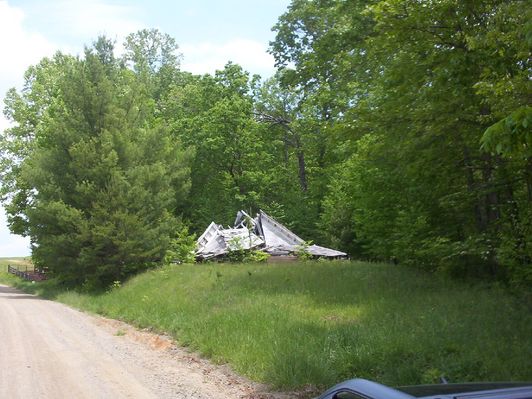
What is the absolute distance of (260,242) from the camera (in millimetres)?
33938

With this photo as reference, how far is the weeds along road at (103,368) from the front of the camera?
9.33 metres

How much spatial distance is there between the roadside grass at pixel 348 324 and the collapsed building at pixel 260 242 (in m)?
11.8

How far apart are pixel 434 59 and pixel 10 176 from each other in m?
45.5

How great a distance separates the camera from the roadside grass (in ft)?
28.8

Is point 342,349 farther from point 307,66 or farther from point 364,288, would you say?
point 307,66

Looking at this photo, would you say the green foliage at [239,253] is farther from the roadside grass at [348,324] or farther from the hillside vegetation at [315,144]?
the roadside grass at [348,324]

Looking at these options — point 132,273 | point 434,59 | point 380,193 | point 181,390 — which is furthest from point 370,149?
point 132,273

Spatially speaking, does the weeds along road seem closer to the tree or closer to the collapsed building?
the tree

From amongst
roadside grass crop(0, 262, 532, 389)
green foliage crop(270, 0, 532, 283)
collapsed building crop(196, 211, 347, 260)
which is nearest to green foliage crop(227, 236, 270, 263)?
collapsed building crop(196, 211, 347, 260)

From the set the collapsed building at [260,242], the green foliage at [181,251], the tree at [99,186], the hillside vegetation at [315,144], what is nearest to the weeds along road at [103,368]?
the hillside vegetation at [315,144]

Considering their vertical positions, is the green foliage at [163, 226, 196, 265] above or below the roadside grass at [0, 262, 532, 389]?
above

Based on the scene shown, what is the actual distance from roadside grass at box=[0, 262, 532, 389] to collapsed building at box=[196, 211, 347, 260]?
1181 centimetres

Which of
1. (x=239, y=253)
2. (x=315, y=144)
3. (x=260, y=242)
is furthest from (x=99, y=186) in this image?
(x=315, y=144)

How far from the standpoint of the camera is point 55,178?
Answer: 33375 mm
